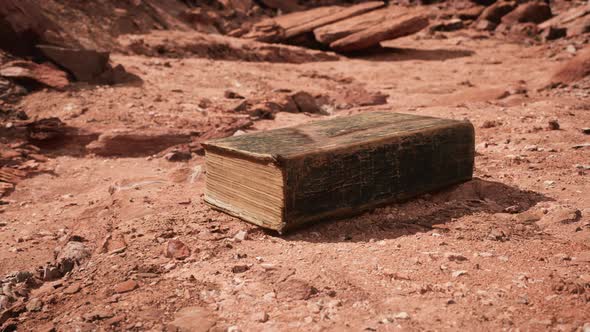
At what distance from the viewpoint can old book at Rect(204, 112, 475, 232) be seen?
2635 mm

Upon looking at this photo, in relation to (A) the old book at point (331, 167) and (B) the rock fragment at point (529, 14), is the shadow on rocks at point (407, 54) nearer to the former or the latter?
(B) the rock fragment at point (529, 14)

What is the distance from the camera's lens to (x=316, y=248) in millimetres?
2576

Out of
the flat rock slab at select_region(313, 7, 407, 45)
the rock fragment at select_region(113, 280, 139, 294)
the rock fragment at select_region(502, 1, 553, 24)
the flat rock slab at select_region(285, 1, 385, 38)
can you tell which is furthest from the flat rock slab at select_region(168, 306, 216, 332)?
the rock fragment at select_region(502, 1, 553, 24)

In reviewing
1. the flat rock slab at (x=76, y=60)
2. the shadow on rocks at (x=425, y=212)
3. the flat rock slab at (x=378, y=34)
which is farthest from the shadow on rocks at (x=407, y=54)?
the shadow on rocks at (x=425, y=212)

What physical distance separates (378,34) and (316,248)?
772 centimetres

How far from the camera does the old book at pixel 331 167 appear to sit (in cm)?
263

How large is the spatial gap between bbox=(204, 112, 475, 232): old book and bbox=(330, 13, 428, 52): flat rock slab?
6680 millimetres

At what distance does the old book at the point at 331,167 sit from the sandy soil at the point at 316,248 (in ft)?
0.31

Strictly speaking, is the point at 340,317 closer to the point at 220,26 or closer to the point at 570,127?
the point at 570,127

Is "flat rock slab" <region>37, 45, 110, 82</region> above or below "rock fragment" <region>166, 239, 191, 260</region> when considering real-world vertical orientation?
above

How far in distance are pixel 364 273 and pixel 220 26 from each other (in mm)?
8912

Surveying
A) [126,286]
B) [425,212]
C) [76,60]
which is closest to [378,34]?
[76,60]

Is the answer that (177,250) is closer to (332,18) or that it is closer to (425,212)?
(425,212)

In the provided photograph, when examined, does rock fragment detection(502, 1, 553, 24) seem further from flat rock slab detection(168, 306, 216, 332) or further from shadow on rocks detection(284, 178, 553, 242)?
flat rock slab detection(168, 306, 216, 332)
